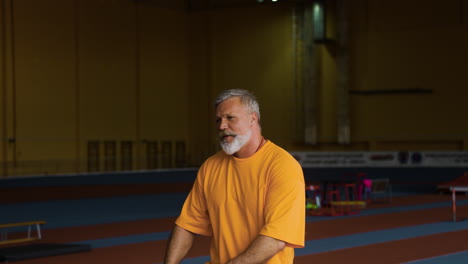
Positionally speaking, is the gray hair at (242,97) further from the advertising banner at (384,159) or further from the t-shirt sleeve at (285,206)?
the advertising banner at (384,159)

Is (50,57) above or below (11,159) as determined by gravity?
above

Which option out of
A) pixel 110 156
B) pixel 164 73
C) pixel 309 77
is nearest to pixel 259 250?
pixel 110 156

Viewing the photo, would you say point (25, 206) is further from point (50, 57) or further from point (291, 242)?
point (291, 242)

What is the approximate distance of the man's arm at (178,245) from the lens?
4.27m

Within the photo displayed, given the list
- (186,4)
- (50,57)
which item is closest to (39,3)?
(50,57)

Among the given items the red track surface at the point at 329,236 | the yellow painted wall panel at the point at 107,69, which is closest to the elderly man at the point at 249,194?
the red track surface at the point at 329,236

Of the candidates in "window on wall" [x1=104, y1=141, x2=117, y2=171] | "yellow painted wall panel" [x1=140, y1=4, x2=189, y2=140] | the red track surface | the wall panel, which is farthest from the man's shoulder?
"yellow painted wall panel" [x1=140, y1=4, x2=189, y2=140]

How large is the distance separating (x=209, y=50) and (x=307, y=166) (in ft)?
34.1

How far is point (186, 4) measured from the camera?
4234 cm

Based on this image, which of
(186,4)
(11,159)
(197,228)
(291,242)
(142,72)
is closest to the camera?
(291,242)

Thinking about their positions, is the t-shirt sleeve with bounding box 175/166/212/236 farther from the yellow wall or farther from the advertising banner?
the yellow wall

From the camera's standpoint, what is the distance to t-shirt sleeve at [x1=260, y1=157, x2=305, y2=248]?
392cm

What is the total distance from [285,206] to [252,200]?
0.21 m

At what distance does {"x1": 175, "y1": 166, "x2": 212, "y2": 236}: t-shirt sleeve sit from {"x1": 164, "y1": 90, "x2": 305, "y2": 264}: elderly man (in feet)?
0.27
